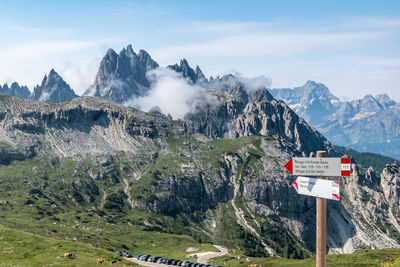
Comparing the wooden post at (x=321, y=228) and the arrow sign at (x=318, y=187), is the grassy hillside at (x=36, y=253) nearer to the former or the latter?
the wooden post at (x=321, y=228)

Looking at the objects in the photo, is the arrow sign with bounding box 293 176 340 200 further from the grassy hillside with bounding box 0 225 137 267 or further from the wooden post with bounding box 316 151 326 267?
the grassy hillside with bounding box 0 225 137 267

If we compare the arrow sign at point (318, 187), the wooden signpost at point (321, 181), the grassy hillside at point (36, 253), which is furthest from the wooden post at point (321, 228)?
the grassy hillside at point (36, 253)

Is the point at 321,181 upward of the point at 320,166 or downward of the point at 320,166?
downward

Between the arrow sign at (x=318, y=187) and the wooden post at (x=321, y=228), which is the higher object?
the arrow sign at (x=318, y=187)

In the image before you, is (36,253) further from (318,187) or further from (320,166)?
(320,166)

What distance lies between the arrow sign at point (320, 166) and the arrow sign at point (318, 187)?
0.54 meters

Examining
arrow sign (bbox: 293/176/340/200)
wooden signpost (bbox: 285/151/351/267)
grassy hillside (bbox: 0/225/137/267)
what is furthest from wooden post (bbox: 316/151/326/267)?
grassy hillside (bbox: 0/225/137/267)

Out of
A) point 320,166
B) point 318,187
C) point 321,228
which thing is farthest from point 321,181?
point 321,228

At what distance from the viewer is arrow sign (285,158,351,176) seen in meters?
23.7

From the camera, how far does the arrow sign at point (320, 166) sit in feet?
77.7

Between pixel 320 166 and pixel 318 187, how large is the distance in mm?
1434

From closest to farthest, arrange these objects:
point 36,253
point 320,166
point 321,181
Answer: point 321,181
point 320,166
point 36,253

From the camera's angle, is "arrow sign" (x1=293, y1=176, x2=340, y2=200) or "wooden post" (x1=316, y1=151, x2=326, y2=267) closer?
"arrow sign" (x1=293, y1=176, x2=340, y2=200)

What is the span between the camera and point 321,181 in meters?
24.5
